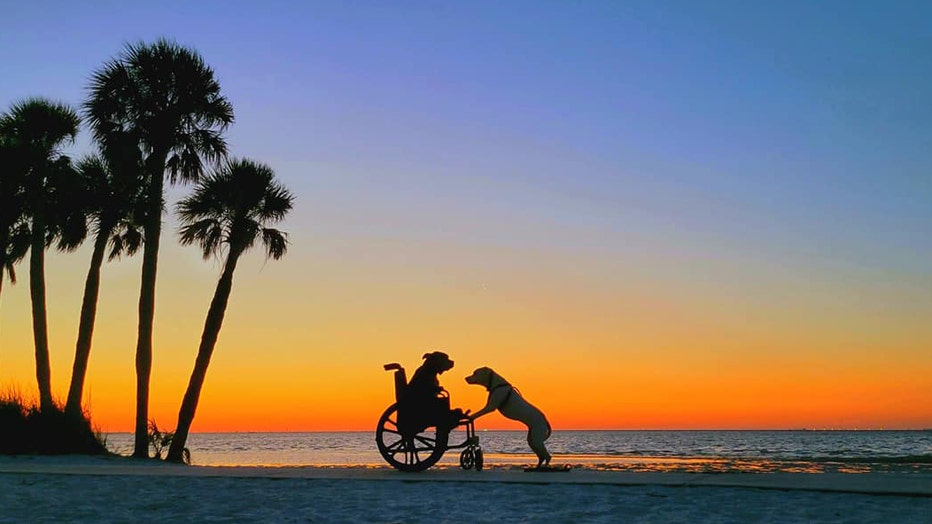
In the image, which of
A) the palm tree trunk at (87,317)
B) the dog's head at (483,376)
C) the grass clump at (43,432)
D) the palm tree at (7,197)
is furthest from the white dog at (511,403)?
the palm tree at (7,197)

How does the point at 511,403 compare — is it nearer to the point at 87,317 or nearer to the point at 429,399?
the point at 429,399

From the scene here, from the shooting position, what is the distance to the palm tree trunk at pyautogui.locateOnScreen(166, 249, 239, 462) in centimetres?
2531

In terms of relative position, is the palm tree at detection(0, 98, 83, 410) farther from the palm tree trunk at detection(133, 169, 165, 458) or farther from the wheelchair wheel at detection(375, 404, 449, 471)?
the wheelchair wheel at detection(375, 404, 449, 471)

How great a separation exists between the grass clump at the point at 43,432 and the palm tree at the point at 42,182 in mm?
3257

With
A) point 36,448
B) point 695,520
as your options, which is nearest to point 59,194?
point 36,448

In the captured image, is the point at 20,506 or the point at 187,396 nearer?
the point at 20,506

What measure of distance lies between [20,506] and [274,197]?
18.0m

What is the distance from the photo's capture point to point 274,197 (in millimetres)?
27281

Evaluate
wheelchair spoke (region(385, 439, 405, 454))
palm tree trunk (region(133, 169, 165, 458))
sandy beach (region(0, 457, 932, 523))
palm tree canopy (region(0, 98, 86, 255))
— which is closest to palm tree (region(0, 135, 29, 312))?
palm tree canopy (region(0, 98, 86, 255))

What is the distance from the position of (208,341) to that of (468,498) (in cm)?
1740

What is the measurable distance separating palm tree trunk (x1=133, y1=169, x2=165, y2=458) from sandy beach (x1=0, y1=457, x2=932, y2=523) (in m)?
11.3

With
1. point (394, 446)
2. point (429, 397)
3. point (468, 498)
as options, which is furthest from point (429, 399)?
point (468, 498)

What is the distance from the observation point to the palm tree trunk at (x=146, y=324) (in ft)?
77.9

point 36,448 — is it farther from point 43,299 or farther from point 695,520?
point 695,520
